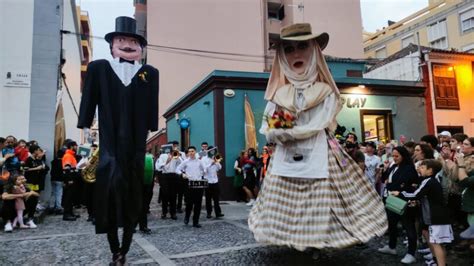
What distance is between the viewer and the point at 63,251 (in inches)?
207

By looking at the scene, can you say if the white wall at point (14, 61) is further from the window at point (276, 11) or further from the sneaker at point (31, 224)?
the window at point (276, 11)

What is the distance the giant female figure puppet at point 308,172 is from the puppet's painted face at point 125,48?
1771 mm

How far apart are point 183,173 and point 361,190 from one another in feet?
12.9

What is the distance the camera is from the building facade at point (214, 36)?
75.5 ft

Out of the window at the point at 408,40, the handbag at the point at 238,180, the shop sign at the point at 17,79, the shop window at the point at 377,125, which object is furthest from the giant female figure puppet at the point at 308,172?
the window at the point at 408,40

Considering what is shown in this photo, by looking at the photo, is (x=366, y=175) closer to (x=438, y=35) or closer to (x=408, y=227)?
(x=408, y=227)

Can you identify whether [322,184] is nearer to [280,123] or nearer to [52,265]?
[280,123]

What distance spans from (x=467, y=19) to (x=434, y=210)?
2643 centimetres

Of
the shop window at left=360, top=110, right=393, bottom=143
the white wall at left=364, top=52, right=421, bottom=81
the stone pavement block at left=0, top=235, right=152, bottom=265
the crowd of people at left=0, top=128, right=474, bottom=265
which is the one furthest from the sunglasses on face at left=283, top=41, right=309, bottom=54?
the white wall at left=364, top=52, right=421, bottom=81

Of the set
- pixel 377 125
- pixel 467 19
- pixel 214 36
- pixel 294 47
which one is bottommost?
pixel 294 47

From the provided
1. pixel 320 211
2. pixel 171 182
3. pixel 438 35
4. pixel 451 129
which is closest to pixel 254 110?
pixel 171 182

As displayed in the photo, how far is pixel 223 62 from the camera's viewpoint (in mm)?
23562

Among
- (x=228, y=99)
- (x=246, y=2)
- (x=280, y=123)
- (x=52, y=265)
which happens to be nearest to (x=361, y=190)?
(x=280, y=123)

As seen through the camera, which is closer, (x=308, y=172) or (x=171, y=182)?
(x=308, y=172)
